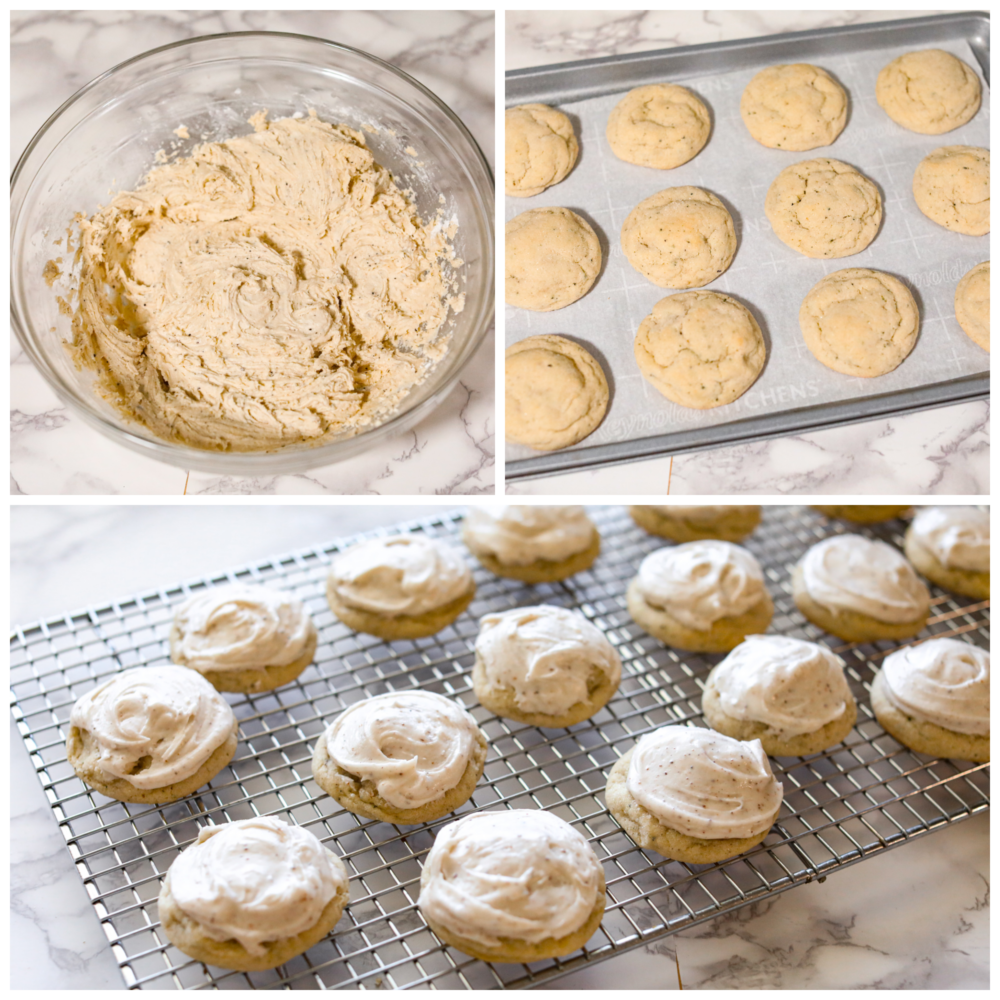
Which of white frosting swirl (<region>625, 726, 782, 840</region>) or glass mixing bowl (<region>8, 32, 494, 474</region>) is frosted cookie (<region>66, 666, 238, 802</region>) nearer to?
glass mixing bowl (<region>8, 32, 494, 474</region>)

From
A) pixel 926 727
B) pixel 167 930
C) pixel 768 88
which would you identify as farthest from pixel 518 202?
pixel 167 930

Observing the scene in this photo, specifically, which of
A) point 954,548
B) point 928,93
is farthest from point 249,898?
point 928,93

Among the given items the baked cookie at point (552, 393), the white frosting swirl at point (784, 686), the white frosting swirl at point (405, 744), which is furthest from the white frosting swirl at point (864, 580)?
the white frosting swirl at point (405, 744)

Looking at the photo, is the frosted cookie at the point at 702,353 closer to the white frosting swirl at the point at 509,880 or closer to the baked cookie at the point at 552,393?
the baked cookie at the point at 552,393

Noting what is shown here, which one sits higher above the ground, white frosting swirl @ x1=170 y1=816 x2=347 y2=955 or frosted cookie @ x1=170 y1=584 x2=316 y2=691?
frosted cookie @ x1=170 y1=584 x2=316 y2=691

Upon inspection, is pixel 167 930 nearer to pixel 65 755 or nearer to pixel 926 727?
pixel 65 755

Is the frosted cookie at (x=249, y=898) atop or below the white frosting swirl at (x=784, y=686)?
below

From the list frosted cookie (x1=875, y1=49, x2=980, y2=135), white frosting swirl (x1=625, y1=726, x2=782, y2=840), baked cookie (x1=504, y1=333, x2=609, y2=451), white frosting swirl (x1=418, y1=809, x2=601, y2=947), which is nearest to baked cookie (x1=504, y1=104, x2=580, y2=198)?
baked cookie (x1=504, y1=333, x2=609, y2=451)

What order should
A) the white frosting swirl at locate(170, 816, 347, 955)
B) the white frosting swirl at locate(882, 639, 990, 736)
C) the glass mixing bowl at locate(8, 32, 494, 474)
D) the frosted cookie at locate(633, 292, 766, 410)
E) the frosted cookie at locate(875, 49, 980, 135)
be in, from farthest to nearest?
1. the frosted cookie at locate(875, 49, 980, 135)
2. the frosted cookie at locate(633, 292, 766, 410)
3. the white frosting swirl at locate(882, 639, 990, 736)
4. the glass mixing bowl at locate(8, 32, 494, 474)
5. the white frosting swirl at locate(170, 816, 347, 955)
